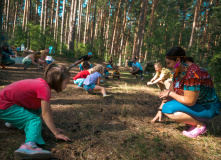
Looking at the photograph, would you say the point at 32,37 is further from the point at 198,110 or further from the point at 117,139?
the point at 198,110

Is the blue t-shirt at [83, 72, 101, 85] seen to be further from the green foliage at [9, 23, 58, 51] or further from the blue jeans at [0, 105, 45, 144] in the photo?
the green foliage at [9, 23, 58, 51]

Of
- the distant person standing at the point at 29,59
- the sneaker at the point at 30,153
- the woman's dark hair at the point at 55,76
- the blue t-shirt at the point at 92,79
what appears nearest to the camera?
the sneaker at the point at 30,153

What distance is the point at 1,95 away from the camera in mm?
2111

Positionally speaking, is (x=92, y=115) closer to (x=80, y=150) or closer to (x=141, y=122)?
(x=141, y=122)

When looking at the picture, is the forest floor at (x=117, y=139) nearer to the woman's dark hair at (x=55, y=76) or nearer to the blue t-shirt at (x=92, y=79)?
the woman's dark hair at (x=55, y=76)

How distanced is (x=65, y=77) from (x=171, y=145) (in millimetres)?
1831

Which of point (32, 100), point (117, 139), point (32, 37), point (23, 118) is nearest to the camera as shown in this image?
point (23, 118)

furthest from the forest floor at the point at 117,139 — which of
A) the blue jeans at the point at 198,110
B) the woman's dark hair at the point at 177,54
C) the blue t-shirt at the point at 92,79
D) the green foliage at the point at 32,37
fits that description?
the green foliage at the point at 32,37

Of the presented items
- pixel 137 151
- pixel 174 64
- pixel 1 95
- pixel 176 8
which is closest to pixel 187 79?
pixel 174 64

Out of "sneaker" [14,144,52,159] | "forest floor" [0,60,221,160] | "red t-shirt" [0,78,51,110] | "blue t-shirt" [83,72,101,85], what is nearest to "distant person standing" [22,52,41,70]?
"blue t-shirt" [83,72,101,85]

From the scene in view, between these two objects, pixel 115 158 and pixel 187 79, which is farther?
pixel 187 79

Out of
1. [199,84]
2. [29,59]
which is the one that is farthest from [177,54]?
[29,59]

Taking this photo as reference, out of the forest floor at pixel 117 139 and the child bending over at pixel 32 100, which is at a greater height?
the child bending over at pixel 32 100

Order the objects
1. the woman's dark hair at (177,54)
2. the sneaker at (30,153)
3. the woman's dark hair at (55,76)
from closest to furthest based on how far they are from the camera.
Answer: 1. the sneaker at (30,153)
2. the woman's dark hair at (55,76)
3. the woman's dark hair at (177,54)
